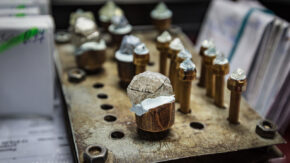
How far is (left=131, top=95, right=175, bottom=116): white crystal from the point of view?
2.15 ft

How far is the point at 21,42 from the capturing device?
81cm

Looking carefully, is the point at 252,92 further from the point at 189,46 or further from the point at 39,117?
the point at 39,117

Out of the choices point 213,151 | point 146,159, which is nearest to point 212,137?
point 213,151

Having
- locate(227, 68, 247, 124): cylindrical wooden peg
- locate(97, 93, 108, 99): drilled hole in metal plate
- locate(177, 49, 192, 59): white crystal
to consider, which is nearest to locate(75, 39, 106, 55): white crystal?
locate(97, 93, 108, 99): drilled hole in metal plate

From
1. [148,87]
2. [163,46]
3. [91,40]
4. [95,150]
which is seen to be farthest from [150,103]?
[91,40]

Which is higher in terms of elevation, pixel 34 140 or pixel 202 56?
pixel 202 56

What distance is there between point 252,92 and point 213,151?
13.9 inches

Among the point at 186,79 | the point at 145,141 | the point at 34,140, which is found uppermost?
the point at 186,79

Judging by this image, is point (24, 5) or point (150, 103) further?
point (24, 5)

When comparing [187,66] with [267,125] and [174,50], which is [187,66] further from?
[267,125]

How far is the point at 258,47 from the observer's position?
3.23 ft

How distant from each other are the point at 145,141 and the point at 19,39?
1.28 ft

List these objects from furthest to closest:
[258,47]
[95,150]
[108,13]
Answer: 1. [108,13]
2. [258,47]
3. [95,150]

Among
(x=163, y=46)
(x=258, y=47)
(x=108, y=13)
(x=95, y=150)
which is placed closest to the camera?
(x=95, y=150)
